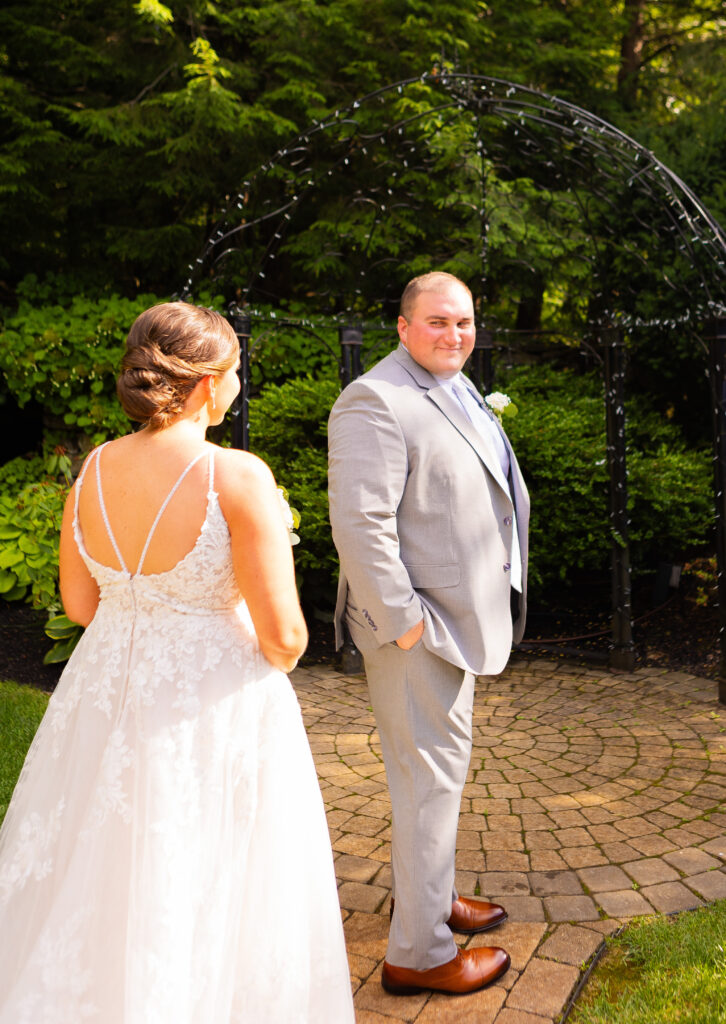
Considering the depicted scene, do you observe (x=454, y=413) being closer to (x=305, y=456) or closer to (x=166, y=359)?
(x=166, y=359)

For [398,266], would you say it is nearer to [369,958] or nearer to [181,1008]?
[369,958]

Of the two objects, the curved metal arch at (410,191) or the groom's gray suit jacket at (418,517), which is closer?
the groom's gray suit jacket at (418,517)

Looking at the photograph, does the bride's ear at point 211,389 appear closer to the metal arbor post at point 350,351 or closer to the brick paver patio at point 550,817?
the brick paver patio at point 550,817

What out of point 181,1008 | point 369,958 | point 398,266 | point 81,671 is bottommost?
point 369,958

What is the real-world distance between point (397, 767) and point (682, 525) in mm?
4603

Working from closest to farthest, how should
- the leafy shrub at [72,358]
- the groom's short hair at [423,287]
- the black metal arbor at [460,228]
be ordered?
1. the groom's short hair at [423,287]
2. the black metal arbor at [460,228]
3. the leafy shrub at [72,358]

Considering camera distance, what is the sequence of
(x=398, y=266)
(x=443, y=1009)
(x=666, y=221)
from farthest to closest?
(x=398, y=266), (x=666, y=221), (x=443, y=1009)

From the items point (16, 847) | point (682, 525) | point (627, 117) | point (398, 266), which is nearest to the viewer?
point (16, 847)

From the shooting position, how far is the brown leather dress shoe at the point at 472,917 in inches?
119

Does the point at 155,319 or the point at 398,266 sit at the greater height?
the point at 398,266

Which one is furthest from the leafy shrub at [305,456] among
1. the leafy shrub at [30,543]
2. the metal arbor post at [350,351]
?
the leafy shrub at [30,543]

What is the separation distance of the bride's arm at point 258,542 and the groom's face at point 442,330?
88 centimetres

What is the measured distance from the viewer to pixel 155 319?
2.07 meters

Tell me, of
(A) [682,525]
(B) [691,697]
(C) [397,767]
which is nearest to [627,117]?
(A) [682,525]
